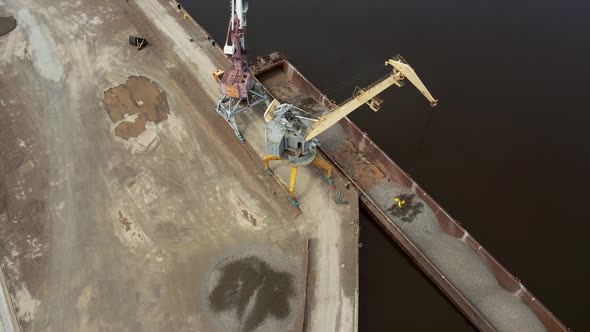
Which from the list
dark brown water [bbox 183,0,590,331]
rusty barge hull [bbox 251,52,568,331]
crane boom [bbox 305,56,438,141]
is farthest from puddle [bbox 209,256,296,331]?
crane boom [bbox 305,56,438,141]

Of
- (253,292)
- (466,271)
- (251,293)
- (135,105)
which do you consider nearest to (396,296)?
(466,271)

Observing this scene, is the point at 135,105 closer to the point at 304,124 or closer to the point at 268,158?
the point at 268,158

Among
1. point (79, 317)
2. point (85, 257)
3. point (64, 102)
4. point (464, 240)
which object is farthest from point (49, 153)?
point (464, 240)

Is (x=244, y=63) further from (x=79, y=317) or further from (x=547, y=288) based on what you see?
(x=547, y=288)

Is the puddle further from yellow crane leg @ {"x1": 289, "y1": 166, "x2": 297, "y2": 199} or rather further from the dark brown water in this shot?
the dark brown water

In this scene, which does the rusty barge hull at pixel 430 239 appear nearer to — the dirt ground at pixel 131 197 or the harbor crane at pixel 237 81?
the dirt ground at pixel 131 197

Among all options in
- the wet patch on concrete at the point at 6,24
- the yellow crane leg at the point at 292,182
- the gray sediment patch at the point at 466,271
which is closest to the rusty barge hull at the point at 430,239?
the gray sediment patch at the point at 466,271
